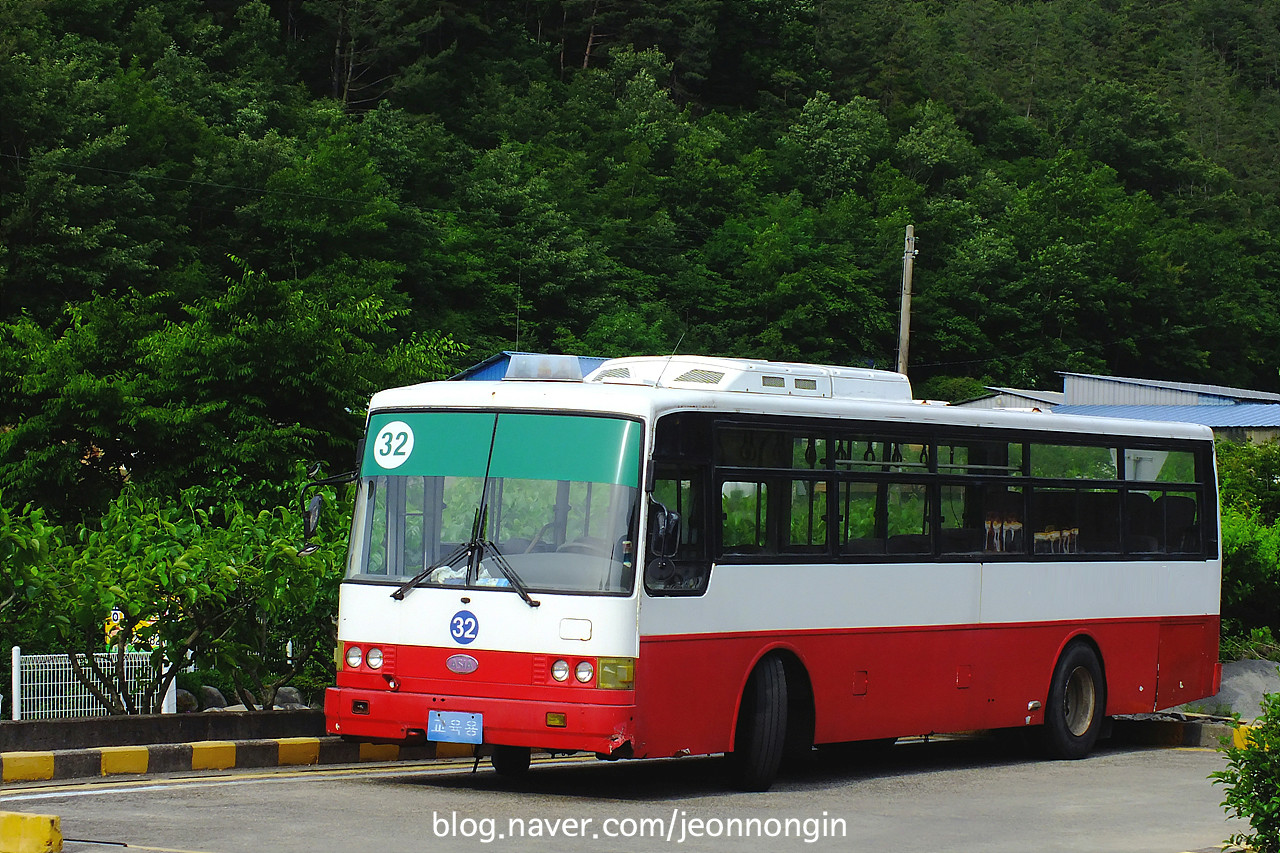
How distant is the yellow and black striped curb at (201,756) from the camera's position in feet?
35.0

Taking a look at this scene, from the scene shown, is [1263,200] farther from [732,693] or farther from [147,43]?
[732,693]

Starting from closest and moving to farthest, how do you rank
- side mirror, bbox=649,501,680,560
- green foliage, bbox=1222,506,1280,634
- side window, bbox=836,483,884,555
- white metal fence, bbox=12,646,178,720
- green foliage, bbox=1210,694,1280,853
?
green foliage, bbox=1210,694,1280,853, side mirror, bbox=649,501,680,560, side window, bbox=836,483,884,555, white metal fence, bbox=12,646,178,720, green foliage, bbox=1222,506,1280,634

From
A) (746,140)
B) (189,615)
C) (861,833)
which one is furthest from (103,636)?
(746,140)

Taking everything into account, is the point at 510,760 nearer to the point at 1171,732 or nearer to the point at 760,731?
the point at 760,731

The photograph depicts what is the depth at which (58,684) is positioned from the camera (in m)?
13.1

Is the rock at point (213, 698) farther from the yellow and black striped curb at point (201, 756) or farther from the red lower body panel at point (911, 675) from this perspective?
the red lower body panel at point (911, 675)

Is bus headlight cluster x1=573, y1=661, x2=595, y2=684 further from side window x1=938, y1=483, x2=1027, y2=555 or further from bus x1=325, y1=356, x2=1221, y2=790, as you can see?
side window x1=938, y1=483, x2=1027, y2=555

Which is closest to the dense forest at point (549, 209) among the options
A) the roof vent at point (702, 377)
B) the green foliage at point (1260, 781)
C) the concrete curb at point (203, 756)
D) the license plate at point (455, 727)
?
the concrete curb at point (203, 756)

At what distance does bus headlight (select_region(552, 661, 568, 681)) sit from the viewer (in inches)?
418

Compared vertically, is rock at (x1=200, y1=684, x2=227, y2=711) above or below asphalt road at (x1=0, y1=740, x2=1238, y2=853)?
above

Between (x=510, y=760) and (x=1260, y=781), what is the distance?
19.1ft

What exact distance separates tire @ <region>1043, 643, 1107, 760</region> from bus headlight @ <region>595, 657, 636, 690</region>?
5.65m

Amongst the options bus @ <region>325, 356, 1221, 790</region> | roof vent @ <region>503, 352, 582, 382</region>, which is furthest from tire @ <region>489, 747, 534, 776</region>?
roof vent @ <region>503, 352, 582, 382</region>

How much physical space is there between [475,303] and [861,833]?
5500 centimetres
